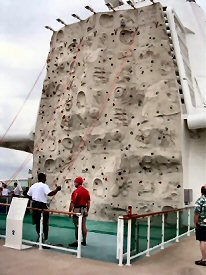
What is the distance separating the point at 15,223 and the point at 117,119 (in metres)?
7.60

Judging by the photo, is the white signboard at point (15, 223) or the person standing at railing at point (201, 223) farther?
the white signboard at point (15, 223)

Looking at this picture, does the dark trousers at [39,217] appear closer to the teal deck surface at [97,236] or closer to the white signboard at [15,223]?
the teal deck surface at [97,236]

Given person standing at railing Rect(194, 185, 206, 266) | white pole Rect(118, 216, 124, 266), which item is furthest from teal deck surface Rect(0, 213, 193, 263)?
person standing at railing Rect(194, 185, 206, 266)

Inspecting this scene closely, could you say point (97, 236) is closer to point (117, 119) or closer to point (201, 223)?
point (201, 223)

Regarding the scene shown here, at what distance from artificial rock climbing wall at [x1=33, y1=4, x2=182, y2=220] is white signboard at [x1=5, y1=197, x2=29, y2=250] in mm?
6214

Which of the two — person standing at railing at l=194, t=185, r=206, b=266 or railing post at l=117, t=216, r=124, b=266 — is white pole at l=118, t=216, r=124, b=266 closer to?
railing post at l=117, t=216, r=124, b=266

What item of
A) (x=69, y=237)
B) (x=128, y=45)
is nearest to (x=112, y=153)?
(x=128, y=45)

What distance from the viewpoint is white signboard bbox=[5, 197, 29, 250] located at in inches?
299

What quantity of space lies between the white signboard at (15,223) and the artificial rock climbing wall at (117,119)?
6214mm

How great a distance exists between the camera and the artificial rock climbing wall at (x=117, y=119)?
1379 centimetres

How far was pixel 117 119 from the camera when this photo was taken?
47.8 feet

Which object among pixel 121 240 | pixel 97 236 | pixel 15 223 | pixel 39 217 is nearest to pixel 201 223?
pixel 121 240

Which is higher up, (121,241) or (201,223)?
(201,223)

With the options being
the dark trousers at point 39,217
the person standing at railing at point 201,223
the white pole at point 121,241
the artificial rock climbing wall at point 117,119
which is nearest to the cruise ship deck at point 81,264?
the white pole at point 121,241
